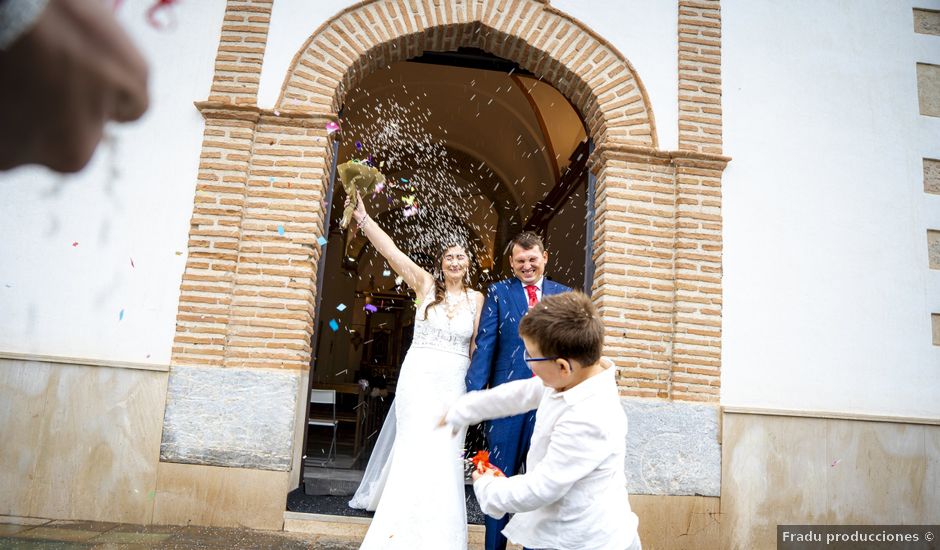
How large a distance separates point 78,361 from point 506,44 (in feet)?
13.0

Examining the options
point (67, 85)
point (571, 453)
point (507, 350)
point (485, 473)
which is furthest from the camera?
point (507, 350)

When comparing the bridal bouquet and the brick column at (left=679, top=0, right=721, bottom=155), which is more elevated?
the brick column at (left=679, top=0, right=721, bottom=155)

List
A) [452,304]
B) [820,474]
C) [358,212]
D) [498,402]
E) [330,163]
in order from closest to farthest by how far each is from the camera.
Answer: [498,402]
[452,304]
[358,212]
[820,474]
[330,163]

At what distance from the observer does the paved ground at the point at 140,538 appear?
3.75m

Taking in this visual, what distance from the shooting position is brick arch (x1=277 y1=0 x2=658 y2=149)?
4977 mm

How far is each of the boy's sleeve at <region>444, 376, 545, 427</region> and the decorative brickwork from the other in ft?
8.63

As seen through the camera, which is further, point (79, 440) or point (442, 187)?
point (442, 187)

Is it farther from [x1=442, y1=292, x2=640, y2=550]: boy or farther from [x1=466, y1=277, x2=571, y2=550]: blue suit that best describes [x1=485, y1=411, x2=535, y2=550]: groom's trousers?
[x1=442, y1=292, x2=640, y2=550]: boy

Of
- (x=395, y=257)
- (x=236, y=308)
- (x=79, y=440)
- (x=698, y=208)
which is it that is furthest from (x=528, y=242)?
(x=79, y=440)

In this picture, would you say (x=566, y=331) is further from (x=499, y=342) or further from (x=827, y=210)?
(x=827, y=210)

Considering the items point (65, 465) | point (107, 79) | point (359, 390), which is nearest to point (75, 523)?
point (65, 465)

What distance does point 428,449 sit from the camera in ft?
11.3

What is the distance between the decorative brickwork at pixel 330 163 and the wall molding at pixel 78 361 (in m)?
0.21

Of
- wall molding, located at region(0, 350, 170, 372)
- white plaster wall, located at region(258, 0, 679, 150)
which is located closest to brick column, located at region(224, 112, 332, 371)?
white plaster wall, located at region(258, 0, 679, 150)
